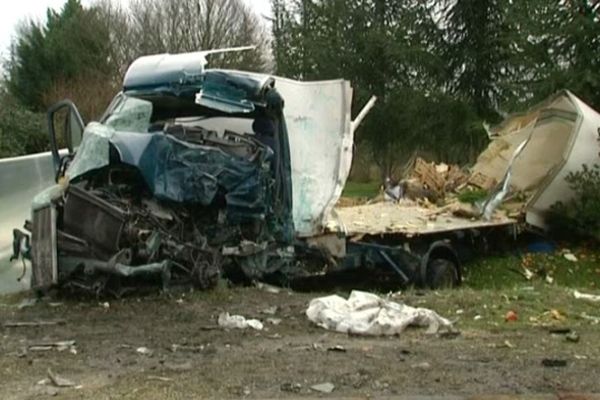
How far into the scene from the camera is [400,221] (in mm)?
12414

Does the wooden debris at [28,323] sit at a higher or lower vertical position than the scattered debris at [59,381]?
lower

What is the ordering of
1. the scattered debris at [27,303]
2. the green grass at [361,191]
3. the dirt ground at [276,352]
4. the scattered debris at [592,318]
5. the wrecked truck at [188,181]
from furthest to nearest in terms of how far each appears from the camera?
the green grass at [361,191] < the scattered debris at [27,303] < the wrecked truck at [188,181] < the scattered debris at [592,318] < the dirt ground at [276,352]

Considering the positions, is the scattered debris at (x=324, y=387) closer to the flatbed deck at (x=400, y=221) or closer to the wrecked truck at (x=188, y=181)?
the wrecked truck at (x=188, y=181)

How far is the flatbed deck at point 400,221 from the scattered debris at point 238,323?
280 cm

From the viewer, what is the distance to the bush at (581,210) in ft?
45.0

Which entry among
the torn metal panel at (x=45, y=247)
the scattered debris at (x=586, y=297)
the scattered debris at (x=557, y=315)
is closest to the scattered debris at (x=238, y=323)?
the torn metal panel at (x=45, y=247)

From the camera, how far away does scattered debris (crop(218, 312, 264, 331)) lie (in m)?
7.81

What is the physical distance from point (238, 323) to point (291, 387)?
2294 millimetres

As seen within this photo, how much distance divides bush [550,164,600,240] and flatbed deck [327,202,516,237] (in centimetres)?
97

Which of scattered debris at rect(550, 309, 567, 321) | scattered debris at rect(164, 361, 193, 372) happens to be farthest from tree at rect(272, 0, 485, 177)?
scattered debris at rect(164, 361, 193, 372)

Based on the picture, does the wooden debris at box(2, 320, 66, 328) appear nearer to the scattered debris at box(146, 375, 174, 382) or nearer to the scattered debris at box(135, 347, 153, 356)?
the scattered debris at box(135, 347, 153, 356)

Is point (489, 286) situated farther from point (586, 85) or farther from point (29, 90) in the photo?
point (29, 90)

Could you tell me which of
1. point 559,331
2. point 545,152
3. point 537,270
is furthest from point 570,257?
point 559,331

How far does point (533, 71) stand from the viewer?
2061cm
